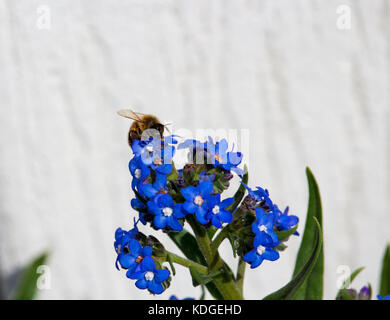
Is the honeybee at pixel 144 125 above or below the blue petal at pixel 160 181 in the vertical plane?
above

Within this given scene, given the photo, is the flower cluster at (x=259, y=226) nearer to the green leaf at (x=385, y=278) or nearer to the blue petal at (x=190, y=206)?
the blue petal at (x=190, y=206)

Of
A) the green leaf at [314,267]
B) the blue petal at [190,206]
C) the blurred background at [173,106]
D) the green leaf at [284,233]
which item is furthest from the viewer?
the blurred background at [173,106]

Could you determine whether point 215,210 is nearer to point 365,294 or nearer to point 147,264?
point 147,264

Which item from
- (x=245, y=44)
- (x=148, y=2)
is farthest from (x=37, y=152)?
(x=245, y=44)

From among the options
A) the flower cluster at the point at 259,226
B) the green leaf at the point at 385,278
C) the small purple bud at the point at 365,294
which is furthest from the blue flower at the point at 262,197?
the green leaf at the point at 385,278

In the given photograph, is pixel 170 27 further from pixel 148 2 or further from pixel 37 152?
pixel 37 152

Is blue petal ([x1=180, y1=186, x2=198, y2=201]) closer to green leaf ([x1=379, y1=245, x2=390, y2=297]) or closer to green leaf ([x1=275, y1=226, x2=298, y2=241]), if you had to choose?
green leaf ([x1=275, y1=226, x2=298, y2=241])
